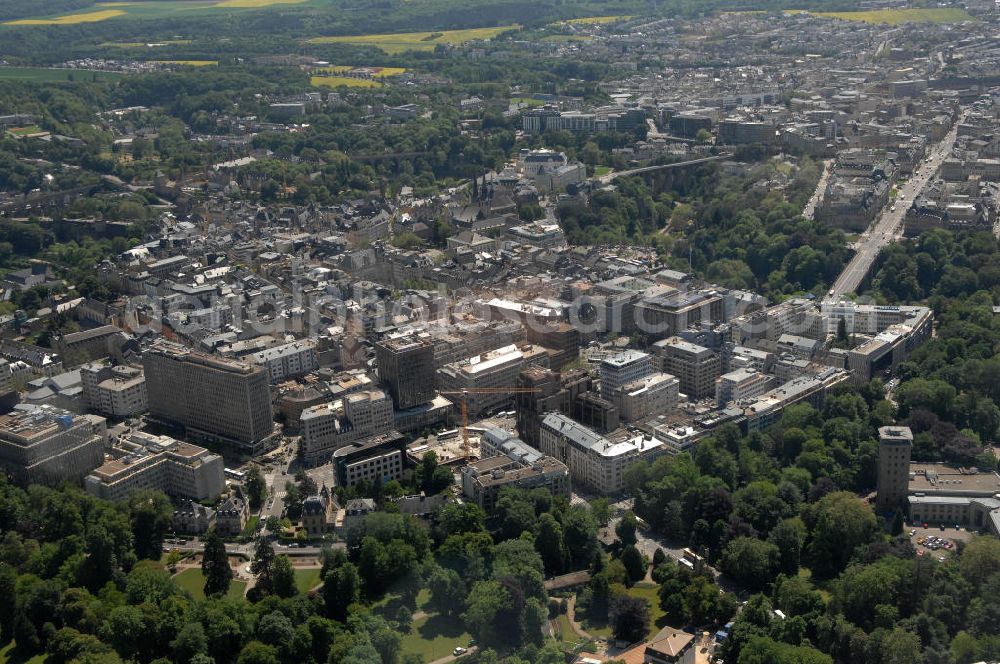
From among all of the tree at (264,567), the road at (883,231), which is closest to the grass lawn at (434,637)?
the tree at (264,567)

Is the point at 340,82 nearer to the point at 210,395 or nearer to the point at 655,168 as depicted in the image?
the point at 655,168

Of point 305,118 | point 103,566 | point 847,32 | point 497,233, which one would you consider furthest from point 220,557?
point 847,32

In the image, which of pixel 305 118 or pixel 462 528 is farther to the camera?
pixel 305 118

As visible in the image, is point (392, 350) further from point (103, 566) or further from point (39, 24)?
point (39, 24)

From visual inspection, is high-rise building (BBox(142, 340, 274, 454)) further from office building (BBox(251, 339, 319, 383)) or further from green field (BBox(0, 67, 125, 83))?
green field (BBox(0, 67, 125, 83))

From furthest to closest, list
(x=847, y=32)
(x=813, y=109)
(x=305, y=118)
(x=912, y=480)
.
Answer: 1. (x=847, y=32)
2. (x=305, y=118)
3. (x=813, y=109)
4. (x=912, y=480)

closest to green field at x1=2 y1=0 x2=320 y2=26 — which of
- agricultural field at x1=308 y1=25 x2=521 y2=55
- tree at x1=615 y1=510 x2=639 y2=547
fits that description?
agricultural field at x1=308 y1=25 x2=521 y2=55
